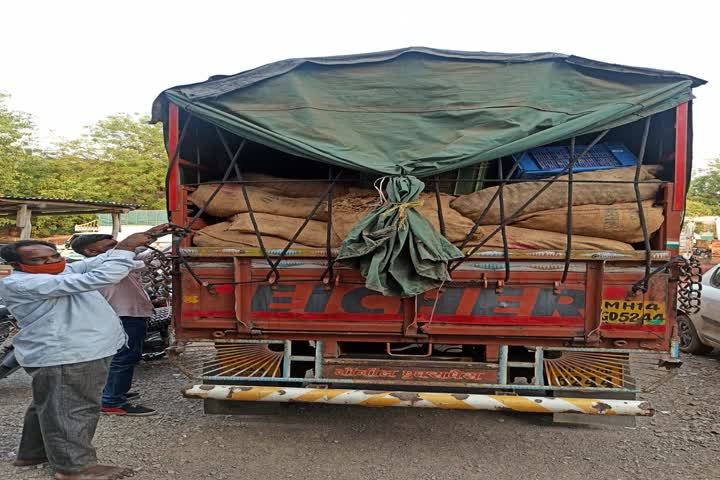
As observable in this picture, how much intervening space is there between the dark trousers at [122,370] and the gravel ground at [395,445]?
0.16 m

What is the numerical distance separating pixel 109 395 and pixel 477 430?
2899 mm

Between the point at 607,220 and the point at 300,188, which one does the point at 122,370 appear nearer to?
the point at 300,188

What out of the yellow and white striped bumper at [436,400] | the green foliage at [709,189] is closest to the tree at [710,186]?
the green foliage at [709,189]

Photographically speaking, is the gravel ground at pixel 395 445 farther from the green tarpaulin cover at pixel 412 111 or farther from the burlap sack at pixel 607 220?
the burlap sack at pixel 607 220

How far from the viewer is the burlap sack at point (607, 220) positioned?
10.7 feet

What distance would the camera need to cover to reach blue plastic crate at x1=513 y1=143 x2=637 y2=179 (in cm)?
358

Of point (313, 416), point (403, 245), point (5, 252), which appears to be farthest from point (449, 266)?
point (5, 252)

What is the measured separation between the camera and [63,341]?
3.00 meters

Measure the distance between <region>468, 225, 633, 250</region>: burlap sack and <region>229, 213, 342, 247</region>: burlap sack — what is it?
991 millimetres

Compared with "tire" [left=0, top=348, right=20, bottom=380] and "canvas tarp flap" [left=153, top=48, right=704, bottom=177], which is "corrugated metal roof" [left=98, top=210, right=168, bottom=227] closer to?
"tire" [left=0, top=348, right=20, bottom=380]

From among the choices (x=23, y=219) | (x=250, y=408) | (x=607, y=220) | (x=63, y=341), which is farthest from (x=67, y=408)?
(x=23, y=219)

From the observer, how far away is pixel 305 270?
341 centimetres

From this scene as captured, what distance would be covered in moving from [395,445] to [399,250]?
147 cm

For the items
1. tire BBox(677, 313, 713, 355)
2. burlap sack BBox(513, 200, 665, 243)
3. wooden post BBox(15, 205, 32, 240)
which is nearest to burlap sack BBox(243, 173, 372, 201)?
burlap sack BBox(513, 200, 665, 243)
